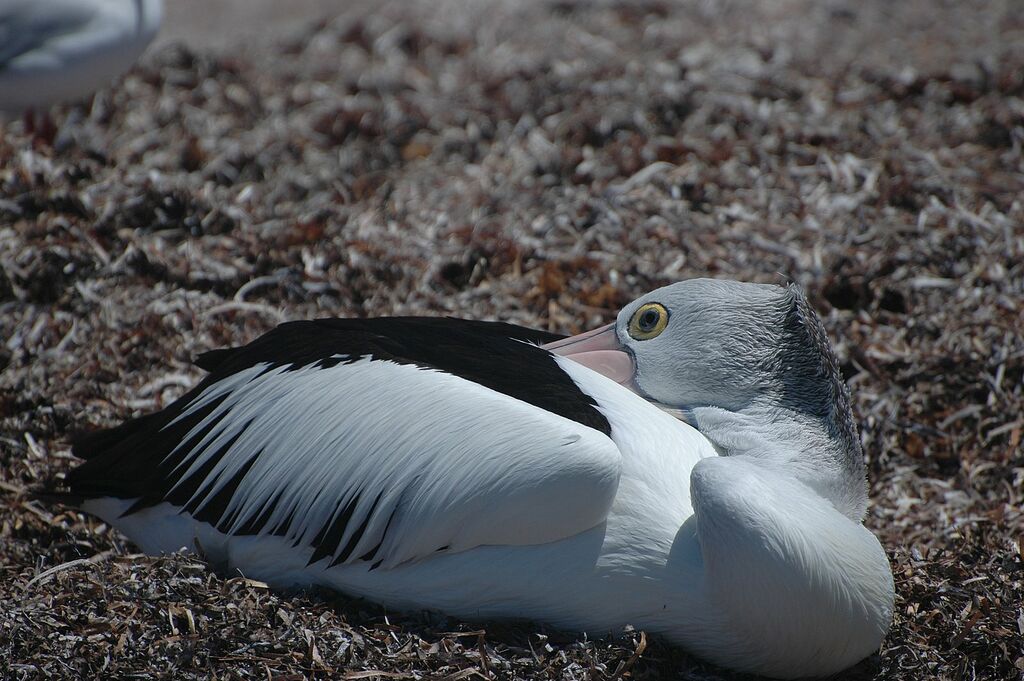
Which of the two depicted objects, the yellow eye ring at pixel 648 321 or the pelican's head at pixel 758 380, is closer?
the pelican's head at pixel 758 380

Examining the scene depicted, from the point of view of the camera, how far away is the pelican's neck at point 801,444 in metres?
2.61

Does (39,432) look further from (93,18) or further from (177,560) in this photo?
(93,18)

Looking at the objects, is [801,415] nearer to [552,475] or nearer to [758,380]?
[758,380]

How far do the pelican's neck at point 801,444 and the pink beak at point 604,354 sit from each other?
0.24 metres

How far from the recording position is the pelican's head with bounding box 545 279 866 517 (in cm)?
266

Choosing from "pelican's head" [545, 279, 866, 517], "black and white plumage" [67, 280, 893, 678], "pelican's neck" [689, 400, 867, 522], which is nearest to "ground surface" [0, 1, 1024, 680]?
"black and white plumage" [67, 280, 893, 678]

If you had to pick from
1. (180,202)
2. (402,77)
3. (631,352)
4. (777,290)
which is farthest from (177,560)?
(402,77)

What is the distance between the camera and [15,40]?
16.0 feet

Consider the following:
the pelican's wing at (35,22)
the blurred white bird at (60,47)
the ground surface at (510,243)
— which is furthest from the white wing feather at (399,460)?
the pelican's wing at (35,22)

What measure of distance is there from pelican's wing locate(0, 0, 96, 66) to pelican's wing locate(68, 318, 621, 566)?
2.64 meters

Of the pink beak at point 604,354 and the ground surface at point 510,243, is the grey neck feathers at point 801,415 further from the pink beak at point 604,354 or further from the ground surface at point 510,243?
the ground surface at point 510,243

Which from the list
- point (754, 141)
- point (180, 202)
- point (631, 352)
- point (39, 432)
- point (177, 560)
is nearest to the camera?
point (177, 560)

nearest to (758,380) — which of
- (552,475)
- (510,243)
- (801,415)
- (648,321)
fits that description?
(801,415)

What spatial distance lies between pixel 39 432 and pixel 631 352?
1.89 metres
